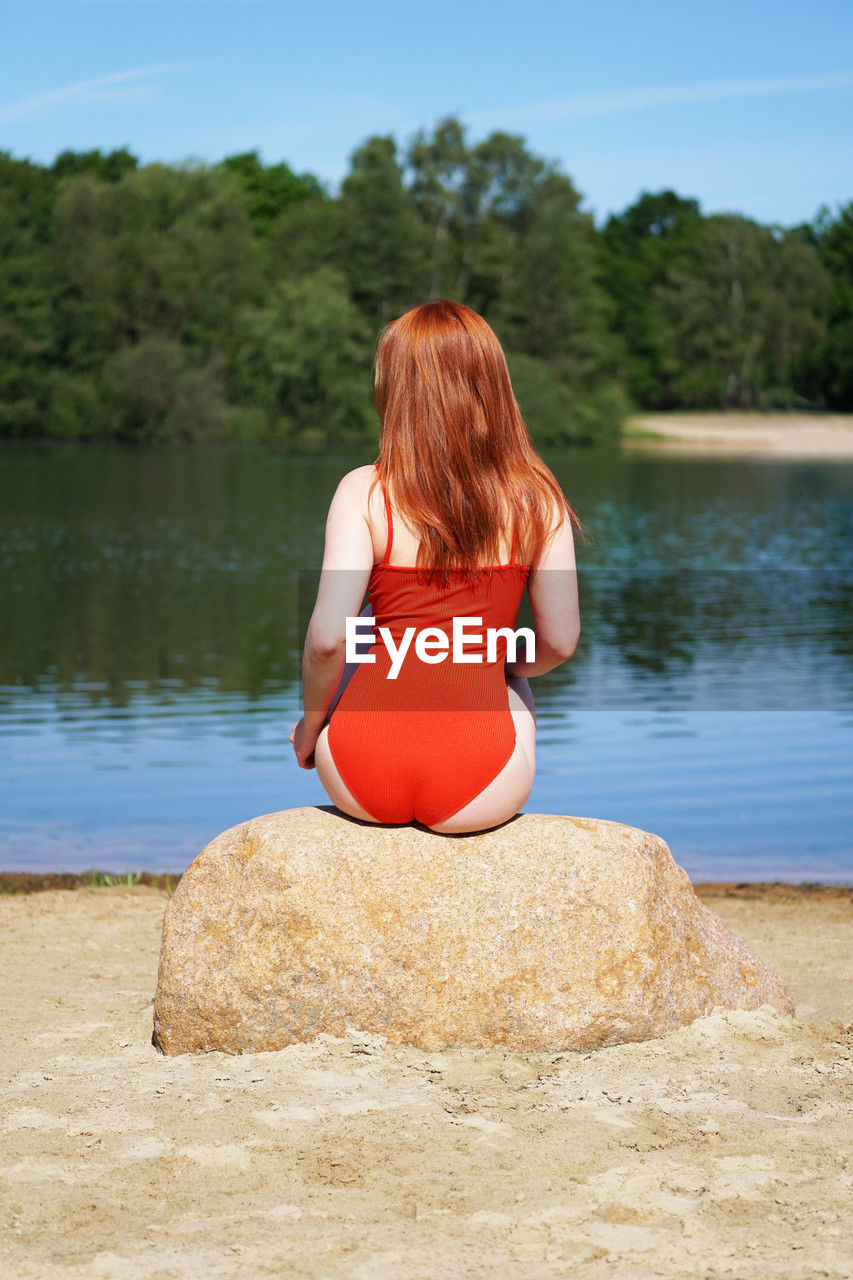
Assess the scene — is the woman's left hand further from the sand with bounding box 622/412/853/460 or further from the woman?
the sand with bounding box 622/412/853/460

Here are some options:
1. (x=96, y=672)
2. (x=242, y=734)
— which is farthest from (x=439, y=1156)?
(x=96, y=672)

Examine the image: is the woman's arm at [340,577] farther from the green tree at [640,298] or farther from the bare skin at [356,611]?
the green tree at [640,298]

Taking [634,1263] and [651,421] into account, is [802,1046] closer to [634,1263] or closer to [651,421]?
[634,1263]

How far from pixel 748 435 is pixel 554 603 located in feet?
318

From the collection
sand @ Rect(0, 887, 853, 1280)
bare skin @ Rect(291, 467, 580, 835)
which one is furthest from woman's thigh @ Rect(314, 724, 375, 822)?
sand @ Rect(0, 887, 853, 1280)

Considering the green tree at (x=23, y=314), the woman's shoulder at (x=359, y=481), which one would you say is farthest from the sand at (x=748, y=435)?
the woman's shoulder at (x=359, y=481)

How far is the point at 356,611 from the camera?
4461mm

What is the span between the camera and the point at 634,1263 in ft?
10.7

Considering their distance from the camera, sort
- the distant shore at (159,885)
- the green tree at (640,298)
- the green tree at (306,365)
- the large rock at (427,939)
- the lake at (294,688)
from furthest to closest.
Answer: the green tree at (640,298) → the green tree at (306,365) → the lake at (294,688) → the distant shore at (159,885) → the large rock at (427,939)

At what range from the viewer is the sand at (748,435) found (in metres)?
90.9

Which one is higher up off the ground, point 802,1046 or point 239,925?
point 239,925

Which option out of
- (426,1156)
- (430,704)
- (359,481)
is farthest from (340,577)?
(426,1156)

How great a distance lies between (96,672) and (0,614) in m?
6.14

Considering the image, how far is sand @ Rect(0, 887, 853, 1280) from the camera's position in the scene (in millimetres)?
3324
